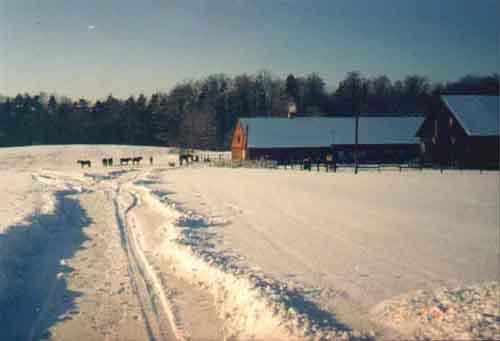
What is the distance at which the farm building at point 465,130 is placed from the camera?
19.6 metres

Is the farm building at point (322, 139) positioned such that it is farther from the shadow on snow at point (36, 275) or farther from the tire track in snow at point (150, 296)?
the tire track in snow at point (150, 296)

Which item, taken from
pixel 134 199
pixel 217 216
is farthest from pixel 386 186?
pixel 134 199

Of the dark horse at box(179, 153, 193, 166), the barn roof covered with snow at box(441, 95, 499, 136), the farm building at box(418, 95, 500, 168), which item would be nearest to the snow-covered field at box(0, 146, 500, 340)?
the farm building at box(418, 95, 500, 168)

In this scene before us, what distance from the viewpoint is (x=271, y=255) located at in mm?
9469

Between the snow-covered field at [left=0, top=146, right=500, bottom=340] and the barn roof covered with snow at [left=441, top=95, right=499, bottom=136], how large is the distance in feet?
14.3

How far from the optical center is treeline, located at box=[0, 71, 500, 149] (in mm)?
43375

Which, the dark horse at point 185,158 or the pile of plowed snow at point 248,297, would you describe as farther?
the dark horse at point 185,158

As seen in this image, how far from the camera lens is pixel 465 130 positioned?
22.9m

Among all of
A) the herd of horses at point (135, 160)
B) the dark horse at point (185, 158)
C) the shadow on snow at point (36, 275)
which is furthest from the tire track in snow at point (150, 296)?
the dark horse at point (185, 158)

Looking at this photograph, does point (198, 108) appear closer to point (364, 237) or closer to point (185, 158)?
point (185, 158)

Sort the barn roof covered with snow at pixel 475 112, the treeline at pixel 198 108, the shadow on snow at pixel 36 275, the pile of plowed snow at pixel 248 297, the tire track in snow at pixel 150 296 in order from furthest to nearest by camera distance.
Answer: the treeline at pixel 198 108 → the barn roof covered with snow at pixel 475 112 → the shadow on snow at pixel 36 275 → the tire track in snow at pixel 150 296 → the pile of plowed snow at pixel 248 297

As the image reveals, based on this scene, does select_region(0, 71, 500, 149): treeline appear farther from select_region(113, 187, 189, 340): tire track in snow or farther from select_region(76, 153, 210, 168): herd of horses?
select_region(113, 187, 189, 340): tire track in snow

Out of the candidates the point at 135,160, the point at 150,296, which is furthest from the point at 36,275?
the point at 135,160

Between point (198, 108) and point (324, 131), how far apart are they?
14.3m
